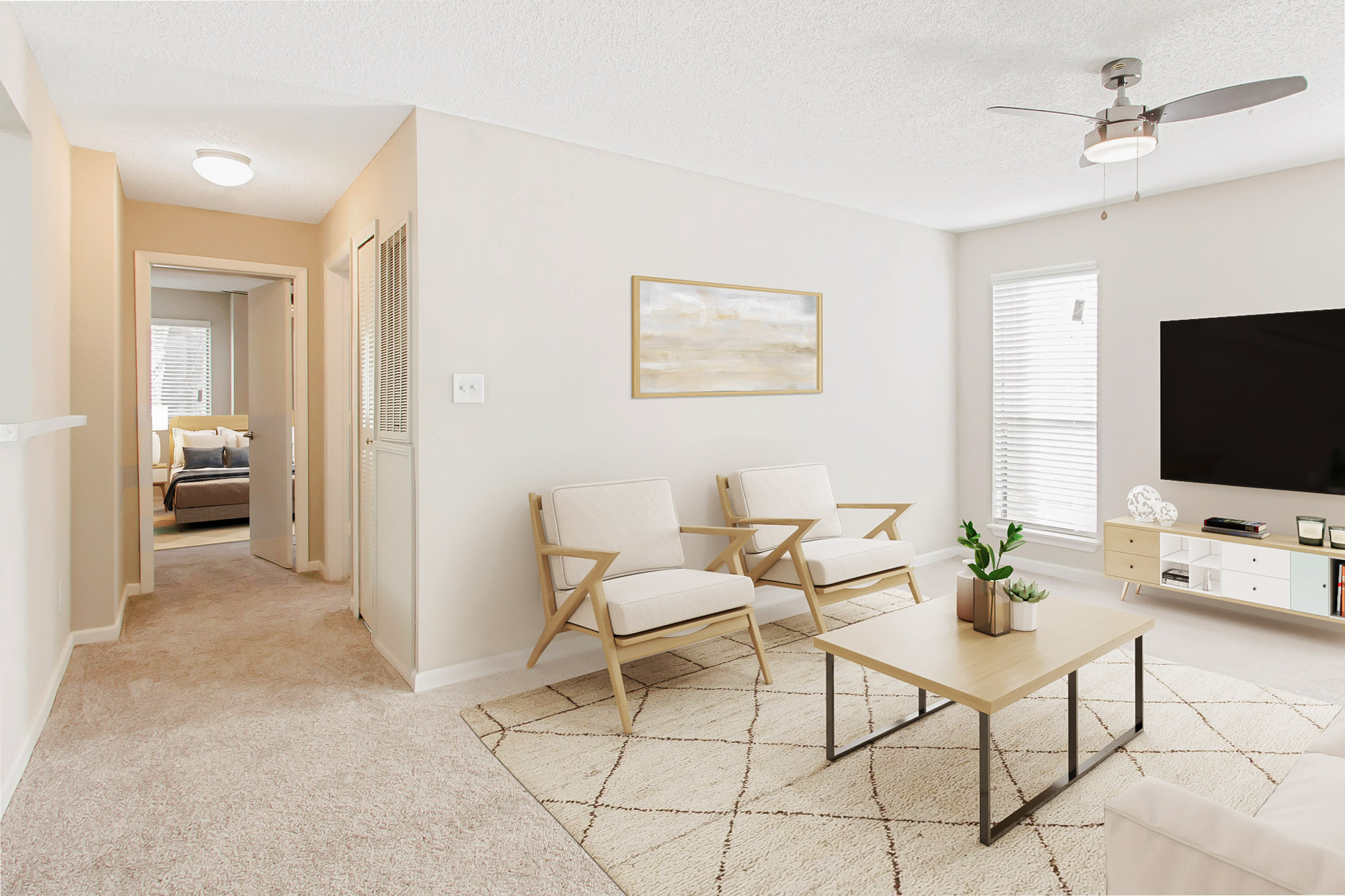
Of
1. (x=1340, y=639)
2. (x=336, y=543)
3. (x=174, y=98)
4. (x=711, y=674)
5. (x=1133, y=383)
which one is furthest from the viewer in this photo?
(x=336, y=543)

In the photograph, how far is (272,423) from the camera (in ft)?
16.9

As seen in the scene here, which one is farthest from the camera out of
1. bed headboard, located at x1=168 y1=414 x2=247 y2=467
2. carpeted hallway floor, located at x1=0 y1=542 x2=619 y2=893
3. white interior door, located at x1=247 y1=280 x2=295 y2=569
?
bed headboard, located at x1=168 y1=414 x2=247 y2=467

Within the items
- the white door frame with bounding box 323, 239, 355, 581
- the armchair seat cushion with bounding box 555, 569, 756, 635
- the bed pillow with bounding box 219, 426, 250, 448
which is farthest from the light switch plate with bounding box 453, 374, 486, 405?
the bed pillow with bounding box 219, 426, 250, 448

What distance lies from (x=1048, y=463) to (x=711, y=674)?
3.21m

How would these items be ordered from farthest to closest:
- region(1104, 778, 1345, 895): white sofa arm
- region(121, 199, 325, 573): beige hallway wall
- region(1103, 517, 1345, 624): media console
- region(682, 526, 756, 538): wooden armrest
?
region(121, 199, 325, 573): beige hallway wall, region(1103, 517, 1345, 624): media console, region(682, 526, 756, 538): wooden armrest, region(1104, 778, 1345, 895): white sofa arm

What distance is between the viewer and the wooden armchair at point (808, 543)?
3500 mm

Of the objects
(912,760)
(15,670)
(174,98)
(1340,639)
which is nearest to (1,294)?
(174,98)

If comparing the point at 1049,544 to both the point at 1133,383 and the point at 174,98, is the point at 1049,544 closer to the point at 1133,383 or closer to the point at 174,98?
the point at 1133,383

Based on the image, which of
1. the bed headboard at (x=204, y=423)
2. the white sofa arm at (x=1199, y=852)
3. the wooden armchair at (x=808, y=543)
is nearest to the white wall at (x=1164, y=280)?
the wooden armchair at (x=808, y=543)

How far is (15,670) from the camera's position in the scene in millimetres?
2350

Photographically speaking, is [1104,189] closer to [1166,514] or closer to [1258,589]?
[1166,514]

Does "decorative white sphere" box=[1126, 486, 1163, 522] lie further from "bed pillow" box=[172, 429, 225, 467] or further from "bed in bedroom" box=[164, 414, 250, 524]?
"bed pillow" box=[172, 429, 225, 467]

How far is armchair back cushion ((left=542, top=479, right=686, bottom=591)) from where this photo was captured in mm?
3160

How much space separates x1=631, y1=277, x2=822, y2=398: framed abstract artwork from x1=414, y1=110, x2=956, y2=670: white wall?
0.07 metres
